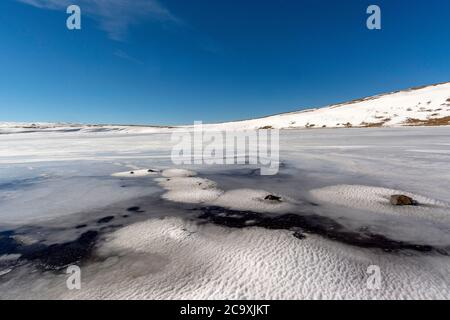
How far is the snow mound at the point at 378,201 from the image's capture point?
3004mm

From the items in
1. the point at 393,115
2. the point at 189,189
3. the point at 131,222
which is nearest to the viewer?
the point at 131,222

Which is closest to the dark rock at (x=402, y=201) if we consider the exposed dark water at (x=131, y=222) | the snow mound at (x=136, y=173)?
the exposed dark water at (x=131, y=222)

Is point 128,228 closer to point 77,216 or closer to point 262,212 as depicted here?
point 77,216

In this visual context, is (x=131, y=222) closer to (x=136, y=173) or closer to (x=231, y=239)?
(x=231, y=239)

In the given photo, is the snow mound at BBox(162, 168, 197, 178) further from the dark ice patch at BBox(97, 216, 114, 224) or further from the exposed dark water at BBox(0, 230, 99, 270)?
the exposed dark water at BBox(0, 230, 99, 270)

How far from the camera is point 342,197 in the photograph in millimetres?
3734

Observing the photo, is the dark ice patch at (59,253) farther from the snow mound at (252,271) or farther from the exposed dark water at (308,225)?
the exposed dark water at (308,225)

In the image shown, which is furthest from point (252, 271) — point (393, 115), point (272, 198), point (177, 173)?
point (393, 115)

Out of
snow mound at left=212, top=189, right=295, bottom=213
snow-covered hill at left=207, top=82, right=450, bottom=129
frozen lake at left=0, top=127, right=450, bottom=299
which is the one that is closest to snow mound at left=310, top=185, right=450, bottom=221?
frozen lake at left=0, top=127, right=450, bottom=299

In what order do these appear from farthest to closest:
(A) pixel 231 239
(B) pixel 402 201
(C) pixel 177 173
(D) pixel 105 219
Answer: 1. (C) pixel 177 173
2. (B) pixel 402 201
3. (D) pixel 105 219
4. (A) pixel 231 239

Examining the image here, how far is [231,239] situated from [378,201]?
2.13 m

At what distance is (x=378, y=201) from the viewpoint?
347 centimetres

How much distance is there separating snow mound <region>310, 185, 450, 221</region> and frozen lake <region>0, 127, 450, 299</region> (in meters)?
0.01
